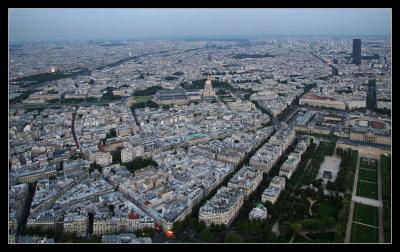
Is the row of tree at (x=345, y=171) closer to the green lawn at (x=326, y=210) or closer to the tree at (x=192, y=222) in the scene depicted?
the green lawn at (x=326, y=210)

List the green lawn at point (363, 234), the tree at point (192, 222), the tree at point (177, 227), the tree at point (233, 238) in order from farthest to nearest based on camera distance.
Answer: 1. the tree at point (192, 222)
2. the tree at point (177, 227)
3. the green lawn at point (363, 234)
4. the tree at point (233, 238)

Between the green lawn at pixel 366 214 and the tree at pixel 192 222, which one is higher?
the tree at pixel 192 222

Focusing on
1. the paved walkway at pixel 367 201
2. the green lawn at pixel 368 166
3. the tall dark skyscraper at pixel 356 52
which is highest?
the tall dark skyscraper at pixel 356 52

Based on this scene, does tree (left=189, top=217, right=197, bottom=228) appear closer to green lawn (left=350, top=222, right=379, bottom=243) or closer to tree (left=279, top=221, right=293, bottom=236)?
tree (left=279, top=221, right=293, bottom=236)

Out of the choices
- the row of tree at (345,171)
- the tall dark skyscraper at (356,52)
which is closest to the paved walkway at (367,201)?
the row of tree at (345,171)

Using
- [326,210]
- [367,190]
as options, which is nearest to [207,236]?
[326,210]

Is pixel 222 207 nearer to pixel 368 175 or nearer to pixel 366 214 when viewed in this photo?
pixel 366 214

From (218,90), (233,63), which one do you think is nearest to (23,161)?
(218,90)

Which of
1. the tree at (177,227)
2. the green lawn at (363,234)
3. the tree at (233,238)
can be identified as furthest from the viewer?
the tree at (177,227)
